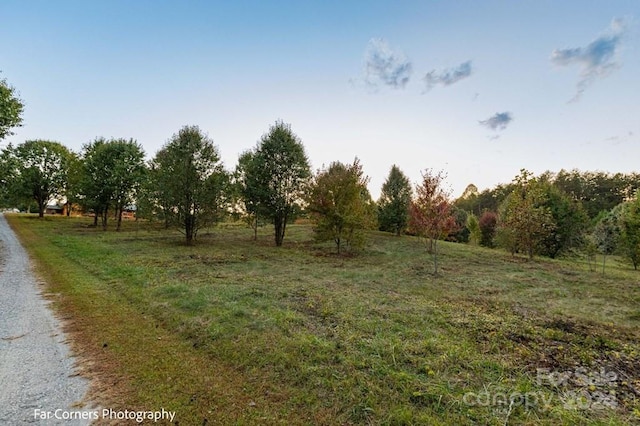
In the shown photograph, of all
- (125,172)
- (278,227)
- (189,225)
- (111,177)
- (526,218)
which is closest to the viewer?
(526,218)

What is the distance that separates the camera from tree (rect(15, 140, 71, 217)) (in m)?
36.4

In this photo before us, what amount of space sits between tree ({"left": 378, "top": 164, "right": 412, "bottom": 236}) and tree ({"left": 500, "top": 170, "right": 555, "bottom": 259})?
10045 mm

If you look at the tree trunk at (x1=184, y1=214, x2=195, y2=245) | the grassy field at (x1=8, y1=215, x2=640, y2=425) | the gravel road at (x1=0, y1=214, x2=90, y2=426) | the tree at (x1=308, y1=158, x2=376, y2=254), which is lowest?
the gravel road at (x1=0, y1=214, x2=90, y2=426)

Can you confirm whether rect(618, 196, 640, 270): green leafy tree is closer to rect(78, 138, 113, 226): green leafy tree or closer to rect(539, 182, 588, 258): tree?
rect(539, 182, 588, 258): tree

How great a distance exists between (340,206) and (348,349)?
14.3 meters

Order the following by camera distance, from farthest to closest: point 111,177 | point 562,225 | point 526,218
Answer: point 111,177 < point 562,225 < point 526,218

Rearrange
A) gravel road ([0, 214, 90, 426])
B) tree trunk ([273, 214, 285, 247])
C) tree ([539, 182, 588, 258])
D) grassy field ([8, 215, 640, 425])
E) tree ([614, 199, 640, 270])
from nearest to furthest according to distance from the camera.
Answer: gravel road ([0, 214, 90, 426]) → grassy field ([8, 215, 640, 425]) → tree ([614, 199, 640, 270]) → tree trunk ([273, 214, 285, 247]) → tree ([539, 182, 588, 258])

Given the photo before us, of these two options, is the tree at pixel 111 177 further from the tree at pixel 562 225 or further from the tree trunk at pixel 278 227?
the tree at pixel 562 225

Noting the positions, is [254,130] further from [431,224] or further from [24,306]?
[24,306]

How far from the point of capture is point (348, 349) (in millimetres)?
4617

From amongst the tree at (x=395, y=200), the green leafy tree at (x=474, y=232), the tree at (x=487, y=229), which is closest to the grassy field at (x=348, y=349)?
the tree at (x=395, y=200)

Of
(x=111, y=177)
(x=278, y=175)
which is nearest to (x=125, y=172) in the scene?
(x=111, y=177)

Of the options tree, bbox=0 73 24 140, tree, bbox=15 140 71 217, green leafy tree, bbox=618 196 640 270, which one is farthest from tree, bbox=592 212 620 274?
tree, bbox=15 140 71 217

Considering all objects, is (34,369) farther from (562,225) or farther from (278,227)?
(562,225)
